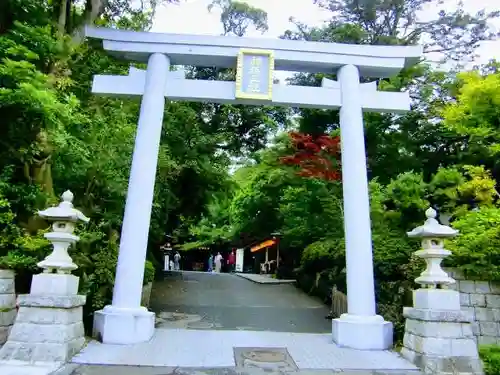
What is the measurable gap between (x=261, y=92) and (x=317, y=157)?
464cm

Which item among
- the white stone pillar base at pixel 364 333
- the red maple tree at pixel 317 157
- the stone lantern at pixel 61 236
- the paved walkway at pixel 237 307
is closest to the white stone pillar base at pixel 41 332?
the stone lantern at pixel 61 236

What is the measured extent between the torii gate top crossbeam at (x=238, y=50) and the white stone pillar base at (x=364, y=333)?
186 inches

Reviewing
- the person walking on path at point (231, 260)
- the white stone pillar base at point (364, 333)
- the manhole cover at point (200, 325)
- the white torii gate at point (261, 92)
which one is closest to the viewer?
the white stone pillar base at point (364, 333)

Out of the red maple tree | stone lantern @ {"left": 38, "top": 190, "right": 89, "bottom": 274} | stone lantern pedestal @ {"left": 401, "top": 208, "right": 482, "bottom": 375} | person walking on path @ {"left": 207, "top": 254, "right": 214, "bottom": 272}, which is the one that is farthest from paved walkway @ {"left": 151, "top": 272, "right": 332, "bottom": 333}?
person walking on path @ {"left": 207, "top": 254, "right": 214, "bottom": 272}

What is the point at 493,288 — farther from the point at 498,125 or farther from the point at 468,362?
the point at 498,125

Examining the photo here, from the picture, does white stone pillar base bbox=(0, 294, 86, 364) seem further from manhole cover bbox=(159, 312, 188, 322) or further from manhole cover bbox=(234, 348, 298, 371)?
manhole cover bbox=(159, 312, 188, 322)

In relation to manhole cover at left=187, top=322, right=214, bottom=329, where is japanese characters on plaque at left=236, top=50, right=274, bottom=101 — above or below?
above

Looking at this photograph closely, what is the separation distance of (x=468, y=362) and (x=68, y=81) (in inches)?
334

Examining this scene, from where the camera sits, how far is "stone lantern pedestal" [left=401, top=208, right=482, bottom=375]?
5.72 meters

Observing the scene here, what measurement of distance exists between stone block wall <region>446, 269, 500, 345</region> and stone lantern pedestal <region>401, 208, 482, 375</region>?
136cm

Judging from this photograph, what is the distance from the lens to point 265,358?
6.10 m

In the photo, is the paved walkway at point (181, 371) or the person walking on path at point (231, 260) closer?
the paved walkway at point (181, 371)

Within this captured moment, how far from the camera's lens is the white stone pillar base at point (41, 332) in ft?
18.0

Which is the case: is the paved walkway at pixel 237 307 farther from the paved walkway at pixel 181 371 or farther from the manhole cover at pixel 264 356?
the paved walkway at pixel 181 371
